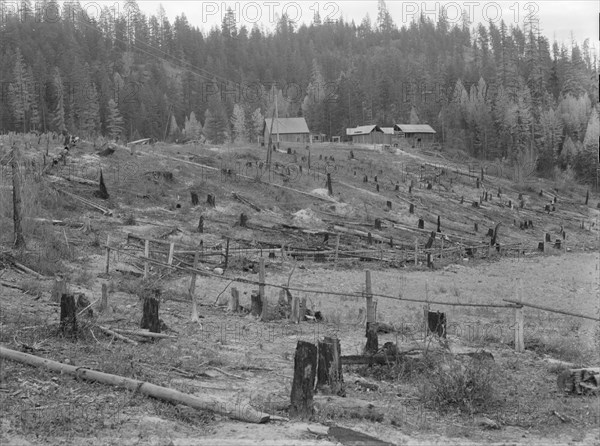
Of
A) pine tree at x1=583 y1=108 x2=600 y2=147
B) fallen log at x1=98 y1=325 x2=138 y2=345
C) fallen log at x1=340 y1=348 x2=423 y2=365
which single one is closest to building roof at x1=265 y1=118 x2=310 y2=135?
pine tree at x1=583 y1=108 x2=600 y2=147

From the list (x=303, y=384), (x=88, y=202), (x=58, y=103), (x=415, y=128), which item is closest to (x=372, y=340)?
(x=303, y=384)

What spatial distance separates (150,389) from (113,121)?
8541cm

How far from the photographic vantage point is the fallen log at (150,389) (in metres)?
7.65

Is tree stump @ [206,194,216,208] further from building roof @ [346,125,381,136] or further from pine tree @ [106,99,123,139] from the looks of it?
building roof @ [346,125,381,136]

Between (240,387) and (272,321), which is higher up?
(240,387)

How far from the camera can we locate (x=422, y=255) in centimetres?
2844

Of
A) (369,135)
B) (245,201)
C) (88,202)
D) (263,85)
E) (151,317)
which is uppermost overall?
(263,85)

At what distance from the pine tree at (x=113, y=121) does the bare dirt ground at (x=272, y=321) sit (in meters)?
47.5

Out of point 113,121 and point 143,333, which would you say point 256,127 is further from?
point 143,333

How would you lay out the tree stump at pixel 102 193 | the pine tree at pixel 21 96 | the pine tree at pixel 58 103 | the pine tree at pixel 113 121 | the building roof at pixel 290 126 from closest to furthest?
the tree stump at pixel 102 193 < the pine tree at pixel 21 96 < the pine tree at pixel 58 103 < the pine tree at pixel 113 121 < the building roof at pixel 290 126

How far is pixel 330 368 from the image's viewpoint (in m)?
9.19

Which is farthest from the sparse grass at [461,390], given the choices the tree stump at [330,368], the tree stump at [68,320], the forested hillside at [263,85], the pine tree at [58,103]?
the pine tree at [58,103]

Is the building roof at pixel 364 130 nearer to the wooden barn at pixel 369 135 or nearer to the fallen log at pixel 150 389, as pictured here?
the wooden barn at pixel 369 135

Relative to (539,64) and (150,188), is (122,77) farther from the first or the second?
(150,188)
